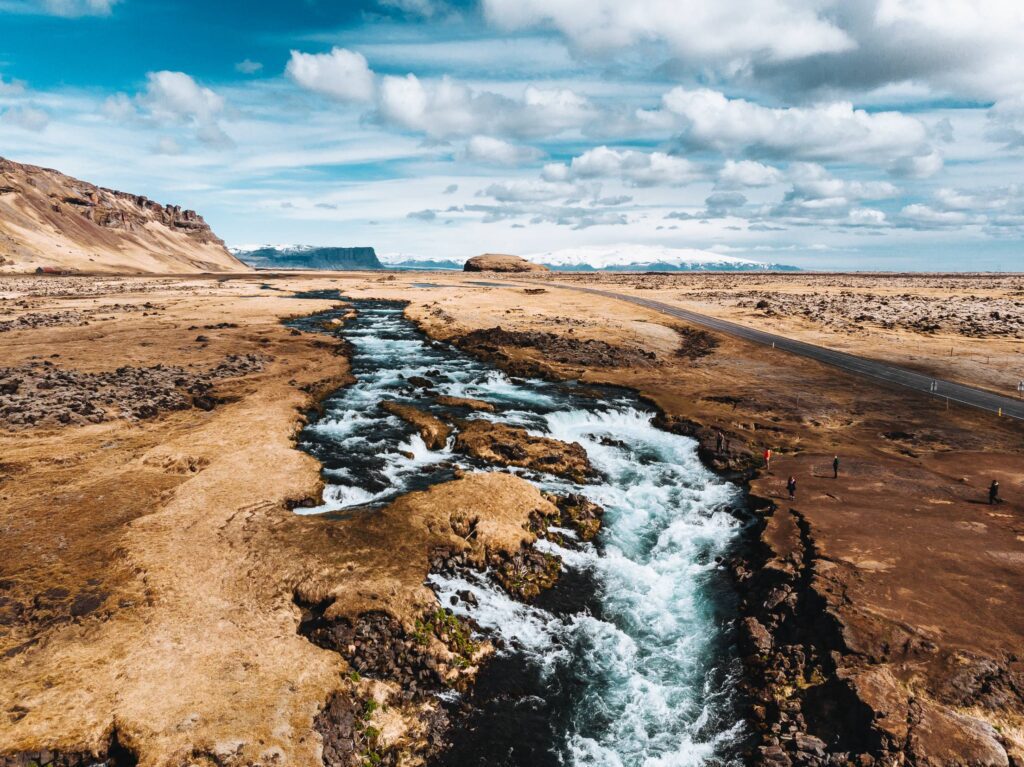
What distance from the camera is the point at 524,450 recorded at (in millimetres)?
34094

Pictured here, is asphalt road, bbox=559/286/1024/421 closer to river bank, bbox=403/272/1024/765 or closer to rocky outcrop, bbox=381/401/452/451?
river bank, bbox=403/272/1024/765

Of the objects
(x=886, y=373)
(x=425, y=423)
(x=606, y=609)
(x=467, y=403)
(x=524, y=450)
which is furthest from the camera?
(x=886, y=373)

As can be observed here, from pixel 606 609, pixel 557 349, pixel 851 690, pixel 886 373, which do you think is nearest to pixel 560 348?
pixel 557 349

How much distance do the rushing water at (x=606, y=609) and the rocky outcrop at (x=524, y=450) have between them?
113 centimetres

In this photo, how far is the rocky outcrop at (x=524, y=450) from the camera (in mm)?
32750

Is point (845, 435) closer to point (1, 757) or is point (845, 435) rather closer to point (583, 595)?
point (583, 595)

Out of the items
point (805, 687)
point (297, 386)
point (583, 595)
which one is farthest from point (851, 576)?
point (297, 386)

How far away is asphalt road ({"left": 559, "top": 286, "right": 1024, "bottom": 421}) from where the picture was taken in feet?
150

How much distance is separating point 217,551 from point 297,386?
26.2 m

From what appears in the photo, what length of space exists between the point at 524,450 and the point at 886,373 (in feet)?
148

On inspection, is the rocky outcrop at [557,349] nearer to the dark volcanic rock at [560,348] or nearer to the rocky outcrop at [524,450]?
the dark volcanic rock at [560,348]

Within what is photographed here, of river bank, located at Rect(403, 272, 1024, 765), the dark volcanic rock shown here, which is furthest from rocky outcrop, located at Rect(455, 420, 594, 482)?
the dark volcanic rock

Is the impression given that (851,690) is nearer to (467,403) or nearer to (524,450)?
(524,450)

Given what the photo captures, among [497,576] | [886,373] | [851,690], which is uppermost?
[886,373]
